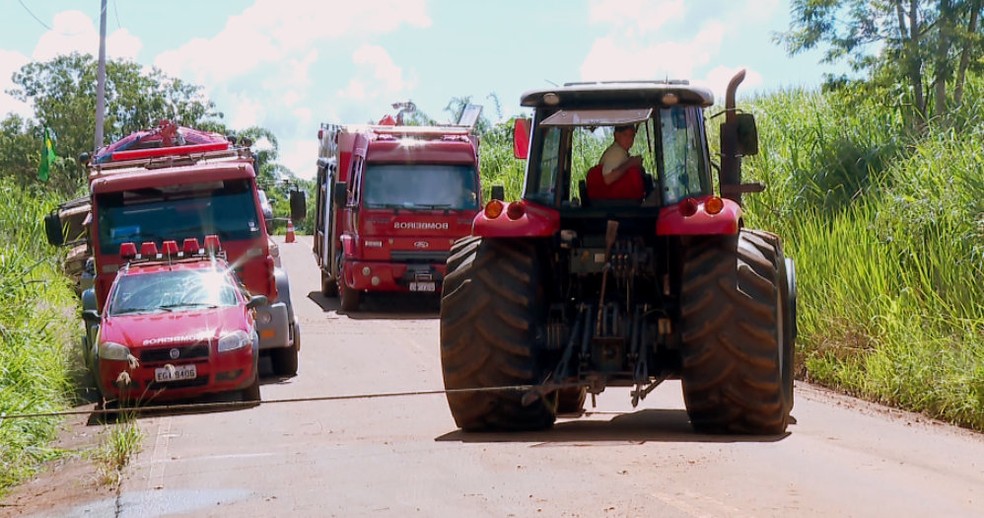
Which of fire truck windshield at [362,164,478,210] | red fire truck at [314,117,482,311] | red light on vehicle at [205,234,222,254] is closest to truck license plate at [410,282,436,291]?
red fire truck at [314,117,482,311]

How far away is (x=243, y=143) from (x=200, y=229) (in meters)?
3.32

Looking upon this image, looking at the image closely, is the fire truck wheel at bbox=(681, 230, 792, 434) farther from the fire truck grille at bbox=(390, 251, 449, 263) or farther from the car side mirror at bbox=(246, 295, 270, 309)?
the fire truck grille at bbox=(390, 251, 449, 263)

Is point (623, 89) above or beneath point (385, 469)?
above

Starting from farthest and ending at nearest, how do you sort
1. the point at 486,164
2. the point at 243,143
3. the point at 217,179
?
the point at 486,164 → the point at 243,143 → the point at 217,179

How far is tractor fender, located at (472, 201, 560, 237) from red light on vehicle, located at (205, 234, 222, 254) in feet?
22.7

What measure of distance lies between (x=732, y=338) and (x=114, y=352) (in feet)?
23.0

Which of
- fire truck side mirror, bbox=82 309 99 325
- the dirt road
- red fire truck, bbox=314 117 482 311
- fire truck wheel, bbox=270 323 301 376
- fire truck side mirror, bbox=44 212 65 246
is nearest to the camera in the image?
the dirt road

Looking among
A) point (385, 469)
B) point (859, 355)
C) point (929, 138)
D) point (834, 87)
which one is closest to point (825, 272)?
point (859, 355)

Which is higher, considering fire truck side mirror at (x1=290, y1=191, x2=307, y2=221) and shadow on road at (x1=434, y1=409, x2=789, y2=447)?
fire truck side mirror at (x1=290, y1=191, x2=307, y2=221)

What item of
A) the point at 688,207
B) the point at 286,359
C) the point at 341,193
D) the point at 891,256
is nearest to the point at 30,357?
the point at 286,359

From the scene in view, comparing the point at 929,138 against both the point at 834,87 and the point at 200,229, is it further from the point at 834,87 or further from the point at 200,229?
the point at 200,229

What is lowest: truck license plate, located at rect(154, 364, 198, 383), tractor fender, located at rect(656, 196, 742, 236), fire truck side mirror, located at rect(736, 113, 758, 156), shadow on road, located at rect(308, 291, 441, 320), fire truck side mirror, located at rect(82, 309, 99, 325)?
shadow on road, located at rect(308, 291, 441, 320)

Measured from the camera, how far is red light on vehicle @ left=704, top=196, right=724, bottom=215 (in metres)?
10.4

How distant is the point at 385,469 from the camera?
9.48 metres
